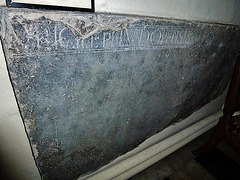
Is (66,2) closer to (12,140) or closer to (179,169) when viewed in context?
(12,140)

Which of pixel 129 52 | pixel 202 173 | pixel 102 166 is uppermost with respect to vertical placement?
pixel 129 52

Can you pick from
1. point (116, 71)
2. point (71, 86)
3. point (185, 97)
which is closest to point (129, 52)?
point (116, 71)

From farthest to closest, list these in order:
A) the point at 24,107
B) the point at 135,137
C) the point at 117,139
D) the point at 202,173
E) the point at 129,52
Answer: the point at 202,173 < the point at 135,137 < the point at 117,139 < the point at 129,52 < the point at 24,107

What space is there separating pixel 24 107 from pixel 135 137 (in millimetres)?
650

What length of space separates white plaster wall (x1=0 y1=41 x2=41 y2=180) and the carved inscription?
0.11 m

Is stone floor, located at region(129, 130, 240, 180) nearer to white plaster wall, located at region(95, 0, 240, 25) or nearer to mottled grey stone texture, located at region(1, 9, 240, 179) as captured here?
mottled grey stone texture, located at region(1, 9, 240, 179)

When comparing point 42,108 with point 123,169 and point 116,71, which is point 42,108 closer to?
point 116,71

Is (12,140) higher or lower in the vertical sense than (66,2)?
lower

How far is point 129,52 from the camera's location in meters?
0.58

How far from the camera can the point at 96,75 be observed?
1.82 feet

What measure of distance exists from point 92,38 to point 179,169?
4.14 feet

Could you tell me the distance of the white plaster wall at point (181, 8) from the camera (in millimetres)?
535

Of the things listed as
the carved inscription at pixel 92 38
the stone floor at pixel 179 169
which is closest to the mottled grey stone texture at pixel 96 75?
the carved inscription at pixel 92 38

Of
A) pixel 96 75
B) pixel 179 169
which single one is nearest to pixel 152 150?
pixel 179 169
